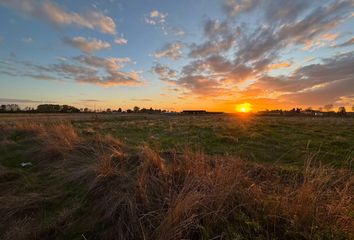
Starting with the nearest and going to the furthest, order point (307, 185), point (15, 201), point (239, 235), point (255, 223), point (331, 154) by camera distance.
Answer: point (239, 235) → point (255, 223) → point (307, 185) → point (15, 201) → point (331, 154)

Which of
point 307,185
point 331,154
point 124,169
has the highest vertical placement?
point 307,185

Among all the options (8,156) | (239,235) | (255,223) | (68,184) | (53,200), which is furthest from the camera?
(8,156)

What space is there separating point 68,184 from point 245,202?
13.4 feet

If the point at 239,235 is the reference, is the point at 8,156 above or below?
below

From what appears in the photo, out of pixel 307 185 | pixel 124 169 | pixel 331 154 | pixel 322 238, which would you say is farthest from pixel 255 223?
pixel 331 154

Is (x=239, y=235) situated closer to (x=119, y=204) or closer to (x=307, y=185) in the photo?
(x=307, y=185)

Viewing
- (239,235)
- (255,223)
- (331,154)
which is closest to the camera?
(239,235)

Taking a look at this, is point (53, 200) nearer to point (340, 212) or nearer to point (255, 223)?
point (255, 223)

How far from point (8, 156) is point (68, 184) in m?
5.33

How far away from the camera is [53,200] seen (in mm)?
4582

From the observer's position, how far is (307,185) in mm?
3371

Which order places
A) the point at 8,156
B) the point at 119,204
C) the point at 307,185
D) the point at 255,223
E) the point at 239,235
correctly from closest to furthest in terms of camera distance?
the point at 239,235
the point at 255,223
the point at 307,185
the point at 119,204
the point at 8,156

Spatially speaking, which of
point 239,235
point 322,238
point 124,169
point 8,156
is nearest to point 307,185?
point 322,238

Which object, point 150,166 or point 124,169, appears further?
point 124,169
